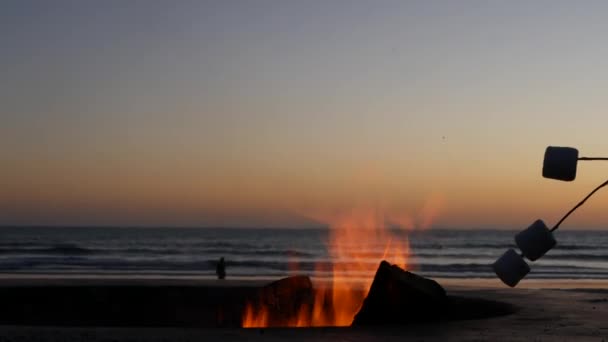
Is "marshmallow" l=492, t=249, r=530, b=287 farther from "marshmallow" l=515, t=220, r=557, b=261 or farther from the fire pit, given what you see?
the fire pit

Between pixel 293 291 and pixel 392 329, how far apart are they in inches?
151

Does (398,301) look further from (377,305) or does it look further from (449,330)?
(449,330)

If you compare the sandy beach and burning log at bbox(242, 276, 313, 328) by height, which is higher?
burning log at bbox(242, 276, 313, 328)

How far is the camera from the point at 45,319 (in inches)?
680

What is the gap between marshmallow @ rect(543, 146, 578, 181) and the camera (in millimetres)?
5711

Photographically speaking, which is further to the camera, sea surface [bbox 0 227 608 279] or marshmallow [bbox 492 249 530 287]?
sea surface [bbox 0 227 608 279]

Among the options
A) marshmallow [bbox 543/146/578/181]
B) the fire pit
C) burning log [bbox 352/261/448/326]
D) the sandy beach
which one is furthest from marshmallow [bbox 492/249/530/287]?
burning log [bbox 352/261/448/326]

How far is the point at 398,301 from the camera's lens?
13719 mm

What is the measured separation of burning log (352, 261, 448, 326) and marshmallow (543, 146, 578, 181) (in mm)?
8093

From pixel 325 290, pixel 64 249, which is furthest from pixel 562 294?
pixel 64 249

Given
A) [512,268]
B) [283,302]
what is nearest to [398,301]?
[283,302]

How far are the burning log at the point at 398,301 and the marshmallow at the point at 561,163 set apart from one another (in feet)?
26.6

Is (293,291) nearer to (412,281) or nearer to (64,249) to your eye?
(412,281)

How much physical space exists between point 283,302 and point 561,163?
35.3 feet
